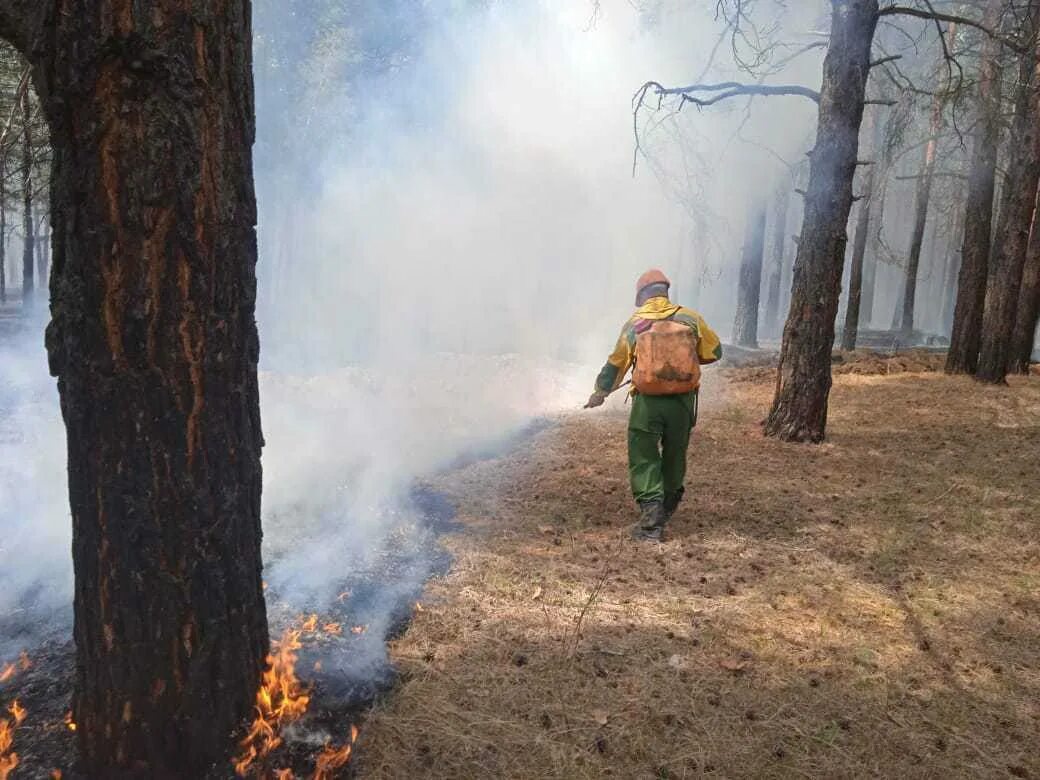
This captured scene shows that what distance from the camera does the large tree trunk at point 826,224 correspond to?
21.3 ft

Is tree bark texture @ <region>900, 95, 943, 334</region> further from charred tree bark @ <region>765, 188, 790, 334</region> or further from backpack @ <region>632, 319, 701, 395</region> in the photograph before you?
backpack @ <region>632, 319, 701, 395</region>

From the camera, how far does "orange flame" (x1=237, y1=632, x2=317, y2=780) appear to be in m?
2.20

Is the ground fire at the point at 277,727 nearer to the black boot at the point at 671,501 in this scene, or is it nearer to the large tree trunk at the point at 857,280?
the black boot at the point at 671,501

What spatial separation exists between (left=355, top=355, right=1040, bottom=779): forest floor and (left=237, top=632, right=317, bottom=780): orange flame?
0.28 meters

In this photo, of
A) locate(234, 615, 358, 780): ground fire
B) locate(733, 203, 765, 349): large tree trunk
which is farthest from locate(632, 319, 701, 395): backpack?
locate(733, 203, 765, 349): large tree trunk

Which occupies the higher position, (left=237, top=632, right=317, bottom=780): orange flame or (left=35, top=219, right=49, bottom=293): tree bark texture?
(left=35, top=219, right=49, bottom=293): tree bark texture

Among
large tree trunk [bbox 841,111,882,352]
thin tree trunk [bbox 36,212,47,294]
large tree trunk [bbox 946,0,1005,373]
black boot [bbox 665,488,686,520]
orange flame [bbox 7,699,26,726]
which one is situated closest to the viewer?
orange flame [bbox 7,699,26,726]

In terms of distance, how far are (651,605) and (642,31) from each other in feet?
42.7

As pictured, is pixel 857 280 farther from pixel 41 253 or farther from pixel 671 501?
pixel 41 253

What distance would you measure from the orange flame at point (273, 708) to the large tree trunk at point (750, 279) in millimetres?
15613

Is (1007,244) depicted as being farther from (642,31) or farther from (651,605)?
(651,605)

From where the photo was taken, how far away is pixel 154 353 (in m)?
1.89

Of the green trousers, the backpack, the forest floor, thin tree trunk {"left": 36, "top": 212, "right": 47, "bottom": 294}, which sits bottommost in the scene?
the forest floor

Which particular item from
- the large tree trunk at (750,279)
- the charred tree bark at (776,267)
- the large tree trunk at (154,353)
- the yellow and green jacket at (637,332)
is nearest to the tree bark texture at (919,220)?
the large tree trunk at (750,279)
